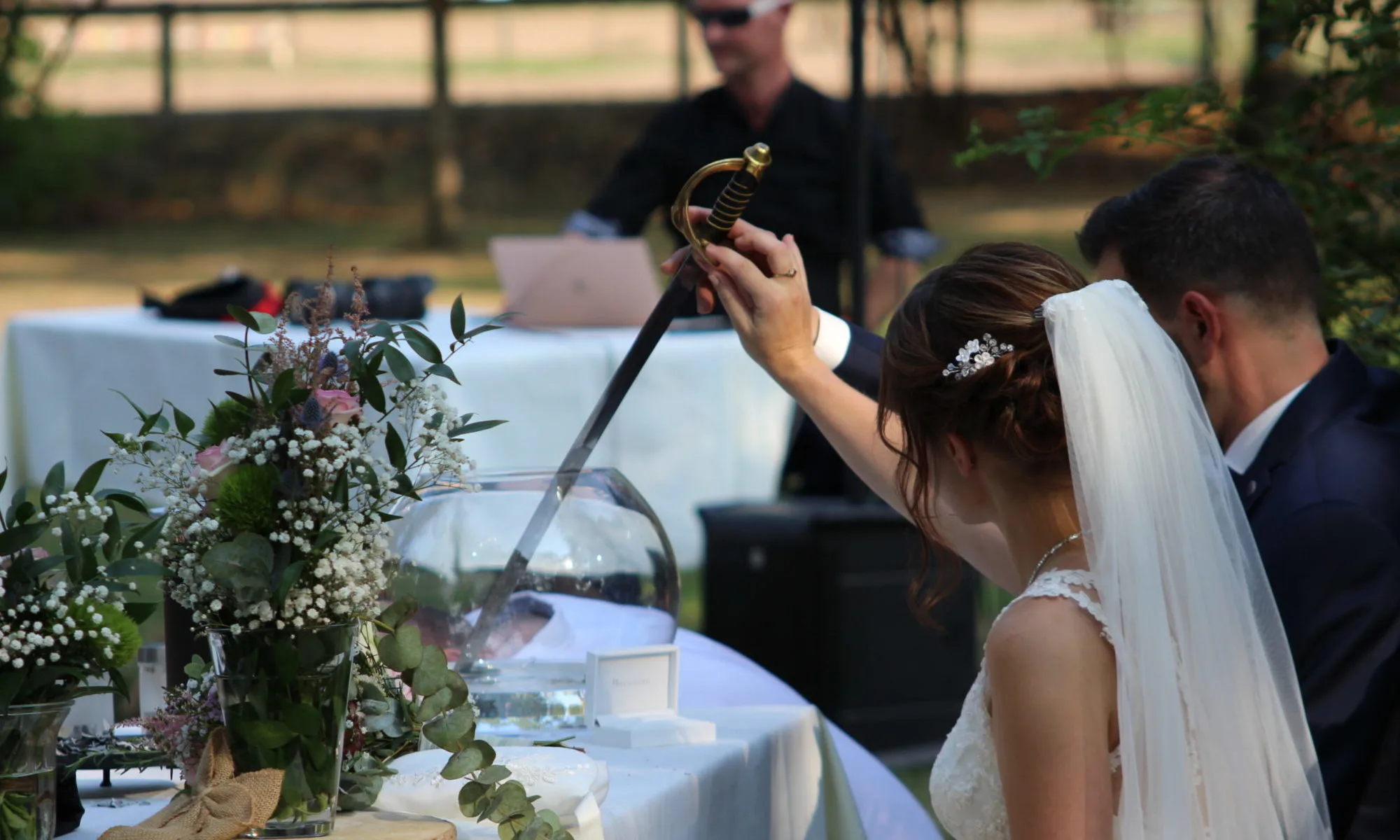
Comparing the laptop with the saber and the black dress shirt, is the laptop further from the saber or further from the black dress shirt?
the saber

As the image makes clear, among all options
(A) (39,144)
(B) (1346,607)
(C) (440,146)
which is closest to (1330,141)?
(B) (1346,607)

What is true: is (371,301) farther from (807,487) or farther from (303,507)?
(303,507)

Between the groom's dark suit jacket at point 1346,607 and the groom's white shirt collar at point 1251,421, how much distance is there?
3 centimetres

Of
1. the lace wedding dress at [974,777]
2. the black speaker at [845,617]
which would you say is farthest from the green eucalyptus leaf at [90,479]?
the black speaker at [845,617]

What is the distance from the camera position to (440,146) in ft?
45.9

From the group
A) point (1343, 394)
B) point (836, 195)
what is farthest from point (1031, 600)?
point (836, 195)

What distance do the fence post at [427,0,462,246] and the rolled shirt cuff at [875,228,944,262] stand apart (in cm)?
872

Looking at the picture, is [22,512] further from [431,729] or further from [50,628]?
[431,729]

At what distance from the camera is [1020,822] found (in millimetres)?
1373

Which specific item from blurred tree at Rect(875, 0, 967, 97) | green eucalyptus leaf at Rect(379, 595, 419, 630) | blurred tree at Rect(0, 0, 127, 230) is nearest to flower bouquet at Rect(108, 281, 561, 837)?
green eucalyptus leaf at Rect(379, 595, 419, 630)

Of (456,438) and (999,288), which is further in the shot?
(999,288)

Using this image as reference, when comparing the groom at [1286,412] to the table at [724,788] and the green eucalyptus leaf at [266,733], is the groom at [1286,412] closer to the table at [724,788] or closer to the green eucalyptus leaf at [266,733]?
the table at [724,788]

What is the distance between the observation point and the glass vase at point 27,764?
118 cm

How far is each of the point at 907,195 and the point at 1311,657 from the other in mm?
3089
